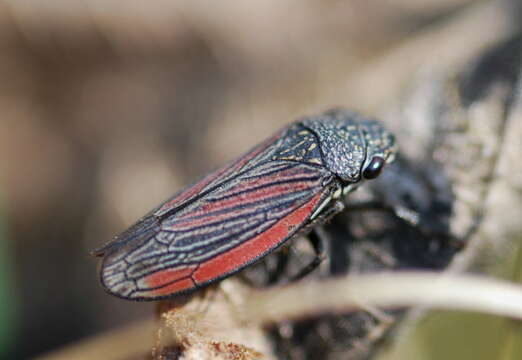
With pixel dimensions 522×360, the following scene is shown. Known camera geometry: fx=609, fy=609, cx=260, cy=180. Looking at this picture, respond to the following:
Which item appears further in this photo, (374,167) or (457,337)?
(457,337)

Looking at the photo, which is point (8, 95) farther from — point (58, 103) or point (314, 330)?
point (314, 330)

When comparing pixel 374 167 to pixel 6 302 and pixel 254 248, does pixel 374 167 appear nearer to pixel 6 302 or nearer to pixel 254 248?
pixel 254 248

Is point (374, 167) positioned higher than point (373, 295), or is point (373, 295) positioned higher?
point (374, 167)

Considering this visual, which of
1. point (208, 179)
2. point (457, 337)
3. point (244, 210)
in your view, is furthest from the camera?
point (457, 337)

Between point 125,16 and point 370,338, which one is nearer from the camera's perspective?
point 370,338

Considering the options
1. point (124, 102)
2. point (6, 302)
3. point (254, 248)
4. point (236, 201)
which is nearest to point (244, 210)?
point (236, 201)

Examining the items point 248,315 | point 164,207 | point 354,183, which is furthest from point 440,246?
point 164,207

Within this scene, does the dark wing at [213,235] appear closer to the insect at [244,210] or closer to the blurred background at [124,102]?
the insect at [244,210]
